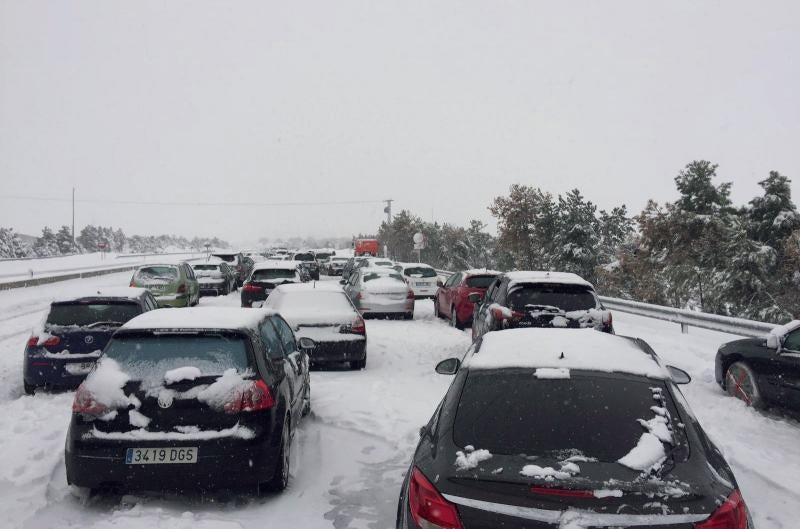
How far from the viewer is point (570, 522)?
2764 mm

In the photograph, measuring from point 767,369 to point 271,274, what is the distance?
15.3 meters

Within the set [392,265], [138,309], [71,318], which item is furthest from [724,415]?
[392,265]

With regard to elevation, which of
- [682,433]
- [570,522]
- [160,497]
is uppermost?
[682,433]

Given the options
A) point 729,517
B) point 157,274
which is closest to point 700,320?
point 729,517

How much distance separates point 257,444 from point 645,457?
302 cm

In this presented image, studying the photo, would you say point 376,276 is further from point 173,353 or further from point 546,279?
point 173,353

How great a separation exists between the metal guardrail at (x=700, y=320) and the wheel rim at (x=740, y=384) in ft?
7.81

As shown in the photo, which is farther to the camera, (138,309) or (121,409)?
(138,309)

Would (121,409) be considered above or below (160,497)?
above

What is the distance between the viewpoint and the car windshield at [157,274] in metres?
20.7

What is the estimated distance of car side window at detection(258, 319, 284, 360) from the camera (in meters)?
5.95

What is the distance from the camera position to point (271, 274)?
20.7 metres

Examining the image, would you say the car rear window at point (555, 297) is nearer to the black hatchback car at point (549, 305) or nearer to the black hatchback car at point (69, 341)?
the black hatchback car at point (549, 305)

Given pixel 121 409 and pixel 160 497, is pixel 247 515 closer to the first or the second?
pixel 160 497
